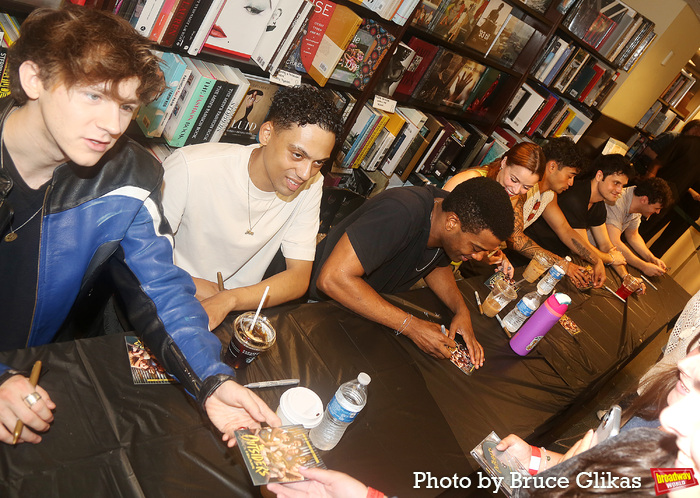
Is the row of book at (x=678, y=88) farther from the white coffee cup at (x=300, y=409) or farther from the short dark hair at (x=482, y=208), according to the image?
the white coffee cup at (x=300, y=409)

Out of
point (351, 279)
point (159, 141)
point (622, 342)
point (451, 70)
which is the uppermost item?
point (451, 70)

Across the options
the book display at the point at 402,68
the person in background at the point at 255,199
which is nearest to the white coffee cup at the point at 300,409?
the person in background at the point at 255,199

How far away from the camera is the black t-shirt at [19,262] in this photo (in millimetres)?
1120

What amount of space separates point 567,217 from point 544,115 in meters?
1.27

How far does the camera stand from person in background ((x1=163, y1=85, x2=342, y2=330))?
1679 mm

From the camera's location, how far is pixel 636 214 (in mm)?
4211

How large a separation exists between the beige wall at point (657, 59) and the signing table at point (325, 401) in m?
3.81

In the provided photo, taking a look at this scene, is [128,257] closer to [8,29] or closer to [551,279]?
[8,29]

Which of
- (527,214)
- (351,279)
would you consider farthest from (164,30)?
(527,214)

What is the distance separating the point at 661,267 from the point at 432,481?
12.2 ft

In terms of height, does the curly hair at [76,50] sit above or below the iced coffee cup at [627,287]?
above

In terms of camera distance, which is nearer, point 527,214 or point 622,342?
point 622,342

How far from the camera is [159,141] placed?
2.26m

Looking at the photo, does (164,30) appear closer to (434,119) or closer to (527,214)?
(434,119)
